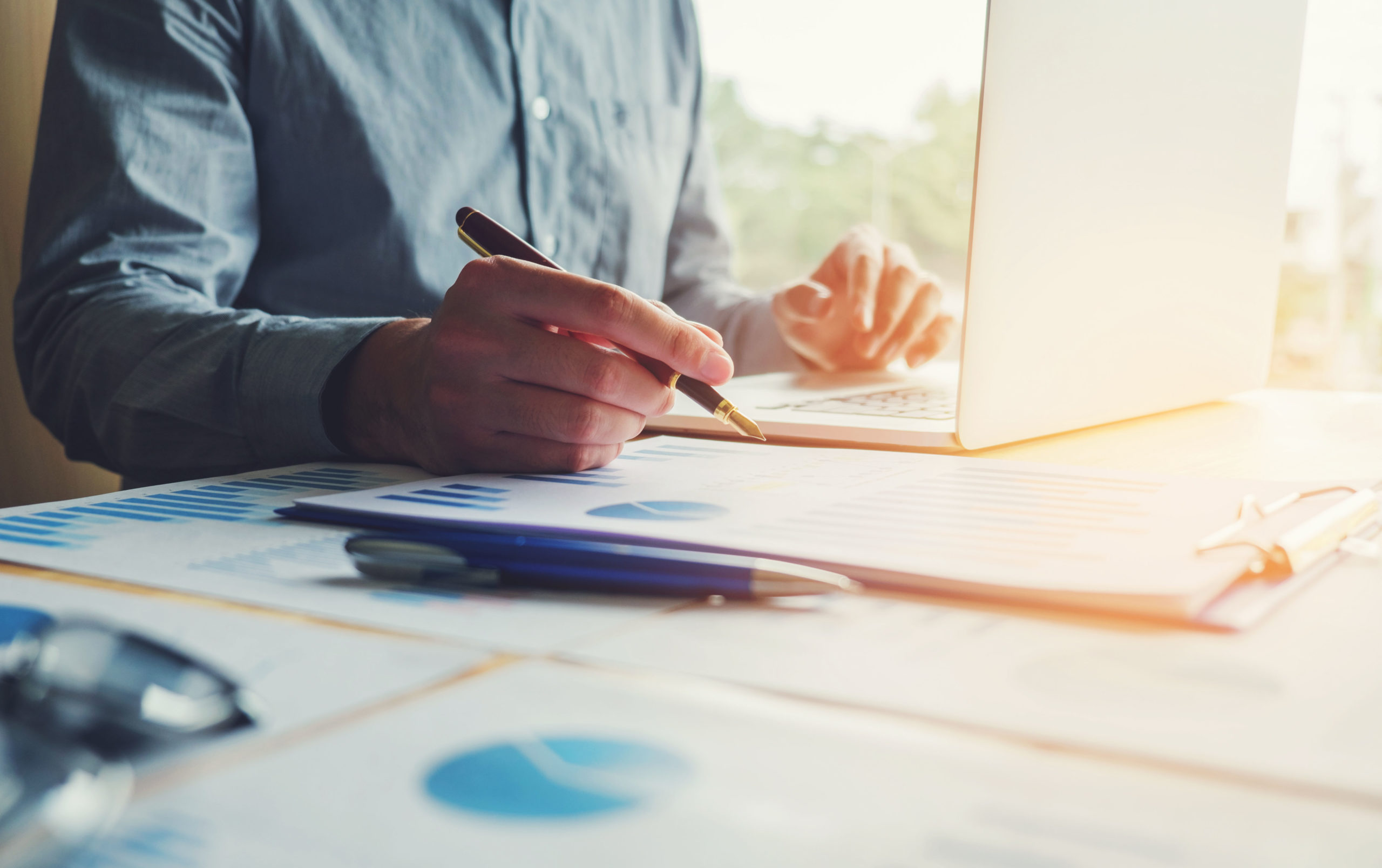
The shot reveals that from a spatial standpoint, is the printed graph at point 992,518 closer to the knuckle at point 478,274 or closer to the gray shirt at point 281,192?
the knuckle at point 478,274

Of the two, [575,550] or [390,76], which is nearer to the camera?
[575,550]

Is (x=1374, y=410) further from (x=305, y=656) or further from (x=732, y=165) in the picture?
(x=732, y=165)

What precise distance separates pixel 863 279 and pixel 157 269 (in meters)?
0.60

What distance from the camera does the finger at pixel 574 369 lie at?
0.51 meters

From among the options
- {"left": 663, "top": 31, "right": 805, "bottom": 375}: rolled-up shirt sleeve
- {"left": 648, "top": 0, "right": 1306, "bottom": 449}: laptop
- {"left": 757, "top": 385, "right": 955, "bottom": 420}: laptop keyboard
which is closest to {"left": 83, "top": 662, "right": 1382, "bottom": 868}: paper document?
{"left": 648, "top": 0, "right": 1306, "bottom": 449}: laptop

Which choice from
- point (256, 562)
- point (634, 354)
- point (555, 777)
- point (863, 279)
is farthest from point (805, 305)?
point (555, 777)

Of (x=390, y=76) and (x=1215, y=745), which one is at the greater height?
(x=390, y=76)

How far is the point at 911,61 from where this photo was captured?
6.98 metres

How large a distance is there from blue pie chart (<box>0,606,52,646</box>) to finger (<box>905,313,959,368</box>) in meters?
Answer: 0.81

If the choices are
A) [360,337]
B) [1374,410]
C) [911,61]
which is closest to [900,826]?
[360,337]

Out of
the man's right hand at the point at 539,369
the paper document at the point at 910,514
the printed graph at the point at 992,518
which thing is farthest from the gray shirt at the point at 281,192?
the printed graph at the point at 992,518

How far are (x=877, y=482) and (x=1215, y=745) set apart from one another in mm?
282

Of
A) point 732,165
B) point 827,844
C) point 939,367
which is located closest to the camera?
point 827,844

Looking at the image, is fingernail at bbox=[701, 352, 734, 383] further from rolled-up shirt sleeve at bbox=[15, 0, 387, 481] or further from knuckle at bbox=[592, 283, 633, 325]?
rolled-up shirt sleeve at bbox=[15, 0, 387, 481]
